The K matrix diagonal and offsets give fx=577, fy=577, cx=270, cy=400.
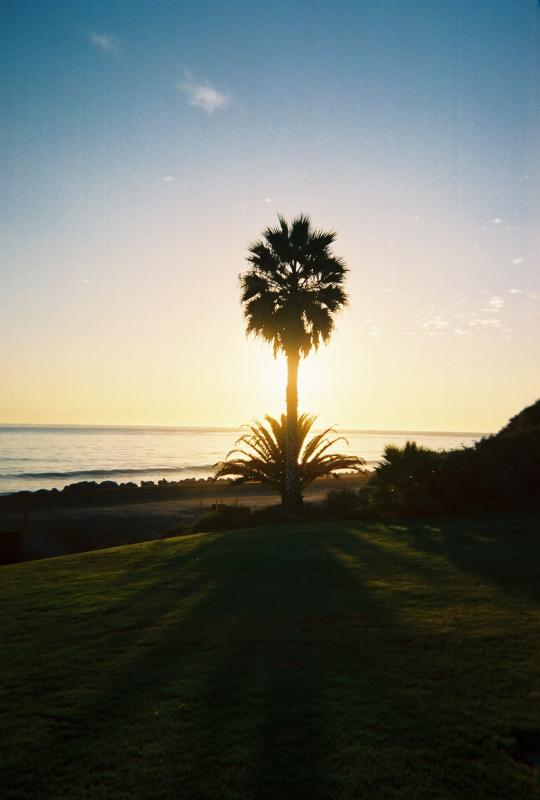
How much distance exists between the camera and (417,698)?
4793mm

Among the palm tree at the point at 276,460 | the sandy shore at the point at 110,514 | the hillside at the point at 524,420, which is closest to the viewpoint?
the sandy shore at the point at 110,514

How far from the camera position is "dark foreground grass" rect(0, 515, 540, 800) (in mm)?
3842

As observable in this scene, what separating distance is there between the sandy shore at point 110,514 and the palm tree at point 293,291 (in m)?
8.97

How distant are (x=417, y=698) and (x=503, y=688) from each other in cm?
81

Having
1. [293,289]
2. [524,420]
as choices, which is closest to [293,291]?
[293,289]

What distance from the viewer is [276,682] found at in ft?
17.1

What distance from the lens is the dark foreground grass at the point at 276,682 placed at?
3.84 metres

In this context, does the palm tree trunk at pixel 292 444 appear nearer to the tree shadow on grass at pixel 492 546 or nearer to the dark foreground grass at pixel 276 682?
the tree shadow on grass at pixel 492 546

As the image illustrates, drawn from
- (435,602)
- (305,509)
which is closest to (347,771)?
(435,602)

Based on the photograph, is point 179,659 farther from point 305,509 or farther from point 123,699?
point 305,509

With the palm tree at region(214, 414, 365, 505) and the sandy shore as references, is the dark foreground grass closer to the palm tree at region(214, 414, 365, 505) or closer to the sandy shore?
the sandy shore

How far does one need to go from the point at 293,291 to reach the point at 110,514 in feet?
50.1

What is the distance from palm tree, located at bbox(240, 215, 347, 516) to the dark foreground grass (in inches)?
566

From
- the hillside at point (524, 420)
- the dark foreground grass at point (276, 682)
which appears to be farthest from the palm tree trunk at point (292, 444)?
the dark foreground grass at point (276, 682)
